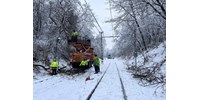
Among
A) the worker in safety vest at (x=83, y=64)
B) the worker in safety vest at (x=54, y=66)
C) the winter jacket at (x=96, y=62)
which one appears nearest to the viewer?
the worker in safety vest at (x=54, y=66)

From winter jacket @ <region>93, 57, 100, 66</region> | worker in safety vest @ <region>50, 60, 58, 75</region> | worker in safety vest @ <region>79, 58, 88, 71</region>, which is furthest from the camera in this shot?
worker in safety vest @ <region>79, 58, 88, 71</region>

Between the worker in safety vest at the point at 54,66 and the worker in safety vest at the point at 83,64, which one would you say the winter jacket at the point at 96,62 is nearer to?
the worker in safety vest at the point at 83,64

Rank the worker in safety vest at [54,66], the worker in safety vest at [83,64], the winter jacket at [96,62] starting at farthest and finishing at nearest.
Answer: the worker in safety vest at [83,64] → the winter jacket at [96,62] → the worker in safety vest at [54,66]

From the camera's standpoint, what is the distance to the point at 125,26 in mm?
16516

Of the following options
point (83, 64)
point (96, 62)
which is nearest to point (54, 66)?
point (96, 62)

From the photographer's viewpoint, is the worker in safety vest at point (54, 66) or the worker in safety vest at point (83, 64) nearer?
the worker in safety vest at point (54, 66)

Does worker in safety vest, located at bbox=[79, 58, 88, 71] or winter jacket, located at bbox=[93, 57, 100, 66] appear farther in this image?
worker in safety vest, located at bbox=[79, 58, 88, 71]

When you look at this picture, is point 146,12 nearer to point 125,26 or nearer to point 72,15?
point 72,15

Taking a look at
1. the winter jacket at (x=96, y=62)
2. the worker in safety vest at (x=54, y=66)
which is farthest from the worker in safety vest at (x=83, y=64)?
the worker in safety vest at (x=54, y=66)

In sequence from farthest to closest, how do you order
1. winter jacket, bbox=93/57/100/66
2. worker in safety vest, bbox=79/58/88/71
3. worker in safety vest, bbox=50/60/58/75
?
worker in safety vest, bbox=79/58/88/71
winter jacket, bbox=93/57/100/66
worker in safety vest, bbox=50/60/58/75

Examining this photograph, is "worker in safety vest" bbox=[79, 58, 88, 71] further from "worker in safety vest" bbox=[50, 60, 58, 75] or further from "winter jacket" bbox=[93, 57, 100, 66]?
"worker in safety vest" bbox=[50, 60, 58, 75]

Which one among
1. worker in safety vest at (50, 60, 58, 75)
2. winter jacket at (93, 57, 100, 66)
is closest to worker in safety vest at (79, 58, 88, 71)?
winter jacket at (93, 57, 100, 66)
